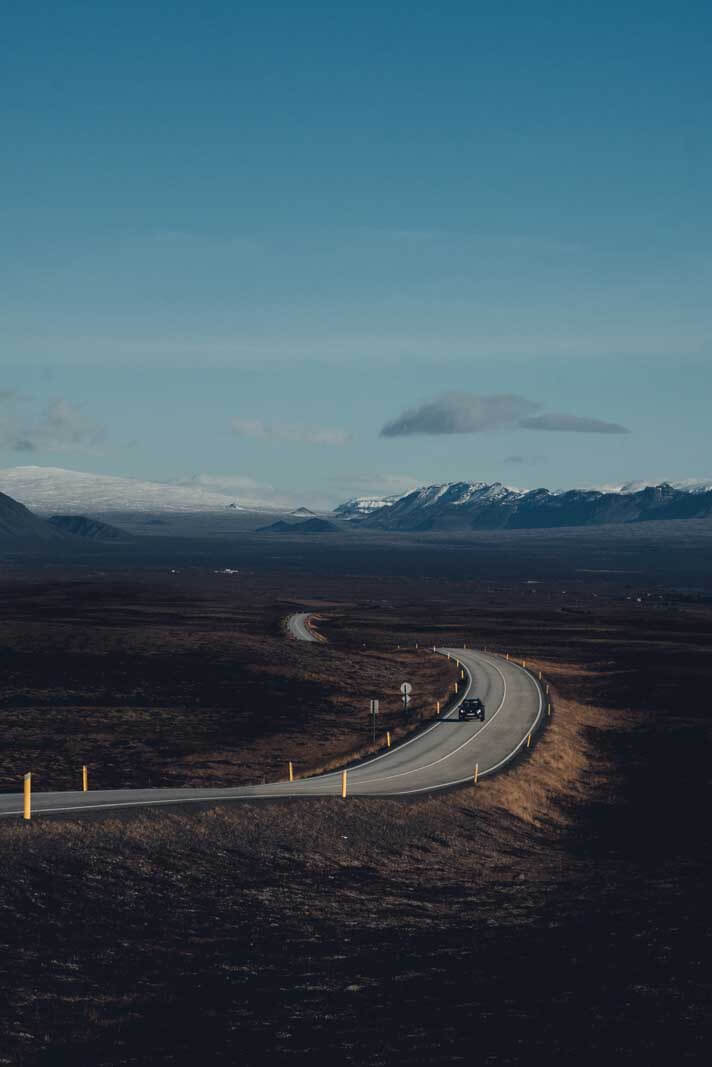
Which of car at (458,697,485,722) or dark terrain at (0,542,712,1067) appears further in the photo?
car at (458,697,485,722)

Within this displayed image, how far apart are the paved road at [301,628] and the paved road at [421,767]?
115 feet

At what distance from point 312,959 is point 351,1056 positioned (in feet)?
16.2

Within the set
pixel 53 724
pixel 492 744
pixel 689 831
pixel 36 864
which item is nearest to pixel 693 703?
pixel 492 744

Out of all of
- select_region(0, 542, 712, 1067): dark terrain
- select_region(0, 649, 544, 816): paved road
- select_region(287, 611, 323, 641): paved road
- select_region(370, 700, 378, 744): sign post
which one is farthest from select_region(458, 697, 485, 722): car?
select_region(287, 611, 323, 641): paved road

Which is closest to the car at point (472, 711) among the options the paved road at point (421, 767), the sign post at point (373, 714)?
the paved road at point (421, 767)

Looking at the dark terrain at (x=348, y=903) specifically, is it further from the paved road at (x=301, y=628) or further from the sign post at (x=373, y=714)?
the paved road at (x=301, y=628)

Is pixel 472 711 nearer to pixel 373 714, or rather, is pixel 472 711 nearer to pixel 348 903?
pixel 373 714

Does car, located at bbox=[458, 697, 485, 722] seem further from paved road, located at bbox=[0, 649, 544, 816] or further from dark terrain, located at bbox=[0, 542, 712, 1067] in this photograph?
dark terrain, located at bbox=[0, 542, 712, 1067]

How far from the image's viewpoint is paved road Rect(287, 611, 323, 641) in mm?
104881

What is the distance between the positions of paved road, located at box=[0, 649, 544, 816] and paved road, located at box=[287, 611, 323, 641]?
35011mm

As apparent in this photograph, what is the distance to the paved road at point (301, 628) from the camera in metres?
105

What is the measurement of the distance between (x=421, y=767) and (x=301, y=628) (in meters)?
70.2

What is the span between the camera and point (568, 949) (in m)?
25.5

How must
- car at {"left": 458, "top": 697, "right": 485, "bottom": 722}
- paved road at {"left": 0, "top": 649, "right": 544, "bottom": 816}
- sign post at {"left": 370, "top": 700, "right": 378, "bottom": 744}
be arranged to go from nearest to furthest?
paved road at {"left": 0, "top": 649, "right": 544, "bottom": 816} → sign post at {"left": 370, "top": 700, "right": 378, "bottom": 744} → car at {"left": 458, "top": 697, "right": 485, "bottom": 722}
